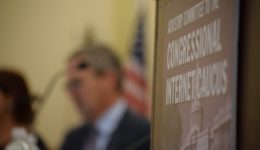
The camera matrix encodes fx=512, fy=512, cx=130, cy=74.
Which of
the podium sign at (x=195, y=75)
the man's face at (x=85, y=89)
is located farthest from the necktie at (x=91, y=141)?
the podium sign at (x=195, y=75)

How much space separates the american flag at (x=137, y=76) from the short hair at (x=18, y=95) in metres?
0.62

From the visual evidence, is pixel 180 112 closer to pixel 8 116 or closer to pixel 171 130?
pixel 171 130

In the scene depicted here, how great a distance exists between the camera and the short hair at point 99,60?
3.23 meters

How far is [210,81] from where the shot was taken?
68 cm

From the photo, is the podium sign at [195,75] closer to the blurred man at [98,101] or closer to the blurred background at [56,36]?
the blurred man at [98,101]

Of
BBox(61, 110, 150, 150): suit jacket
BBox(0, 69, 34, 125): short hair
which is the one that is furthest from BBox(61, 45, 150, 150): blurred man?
BBox(0, 69, 34, 125): short hair

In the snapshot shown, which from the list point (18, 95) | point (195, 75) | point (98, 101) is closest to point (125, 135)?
point (98, 101)

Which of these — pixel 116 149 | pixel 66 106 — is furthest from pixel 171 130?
pixel 66 106

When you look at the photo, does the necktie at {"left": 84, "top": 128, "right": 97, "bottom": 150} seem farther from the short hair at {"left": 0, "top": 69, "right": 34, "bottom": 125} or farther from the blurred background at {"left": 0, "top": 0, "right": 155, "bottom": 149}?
the short hair at {"left": 0, "top": 69, "right": 34, "bottom": 125}

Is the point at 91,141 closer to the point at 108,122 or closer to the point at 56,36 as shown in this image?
the point at 108,122

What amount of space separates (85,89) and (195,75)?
2.54 m

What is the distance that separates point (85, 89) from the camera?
10.6 feet

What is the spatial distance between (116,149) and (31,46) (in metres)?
0.95

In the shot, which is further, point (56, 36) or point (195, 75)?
point (56, 36)
